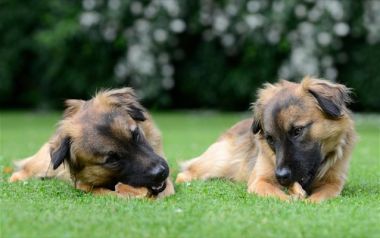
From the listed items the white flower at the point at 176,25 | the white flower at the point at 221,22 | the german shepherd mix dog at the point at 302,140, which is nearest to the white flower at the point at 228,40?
the white flower at the point at 221,22

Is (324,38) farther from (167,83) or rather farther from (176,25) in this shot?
(167,83)

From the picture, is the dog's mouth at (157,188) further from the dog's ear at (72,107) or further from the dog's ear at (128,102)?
the dog's ear at (72,107)

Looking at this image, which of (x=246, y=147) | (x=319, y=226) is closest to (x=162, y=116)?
(x=246, y=147)

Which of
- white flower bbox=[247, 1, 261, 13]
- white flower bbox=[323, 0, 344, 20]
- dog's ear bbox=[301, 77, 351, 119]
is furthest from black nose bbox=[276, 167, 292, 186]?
white flower bbox=[247, 1, 261, 13]

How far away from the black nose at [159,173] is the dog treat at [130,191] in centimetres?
15

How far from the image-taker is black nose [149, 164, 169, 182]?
271 inches

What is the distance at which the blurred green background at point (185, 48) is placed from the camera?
19531 mm

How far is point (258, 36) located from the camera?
20.2 metres

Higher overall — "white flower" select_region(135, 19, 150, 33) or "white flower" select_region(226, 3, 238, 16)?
"white flower" select_region(226, 3, 238, 16)

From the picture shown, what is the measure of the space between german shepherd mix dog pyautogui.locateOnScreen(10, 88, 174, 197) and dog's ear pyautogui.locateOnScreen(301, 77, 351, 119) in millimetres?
1607

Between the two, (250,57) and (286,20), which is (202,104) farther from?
(286,20)

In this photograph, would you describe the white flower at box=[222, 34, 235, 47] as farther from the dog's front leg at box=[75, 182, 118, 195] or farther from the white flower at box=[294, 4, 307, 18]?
the dog's front leg at box=[75, 182, 118, 195]

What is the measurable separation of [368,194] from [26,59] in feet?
63.9

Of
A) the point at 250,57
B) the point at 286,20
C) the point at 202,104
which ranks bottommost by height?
the point at 202,104
